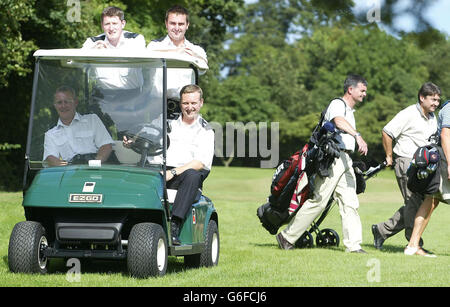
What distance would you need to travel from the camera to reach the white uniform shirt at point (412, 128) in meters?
10.2

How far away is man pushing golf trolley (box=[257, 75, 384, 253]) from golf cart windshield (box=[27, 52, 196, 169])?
108 inches

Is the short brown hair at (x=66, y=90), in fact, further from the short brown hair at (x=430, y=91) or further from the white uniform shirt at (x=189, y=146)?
the short brown hair at (x=430, y=91)

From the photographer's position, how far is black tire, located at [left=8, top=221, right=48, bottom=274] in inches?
277

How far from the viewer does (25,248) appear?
7.04m

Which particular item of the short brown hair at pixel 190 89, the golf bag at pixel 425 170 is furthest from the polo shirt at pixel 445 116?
the short brown hair at pixel 190 89

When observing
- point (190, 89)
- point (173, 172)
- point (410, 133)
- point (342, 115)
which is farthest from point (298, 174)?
point (173, 172)

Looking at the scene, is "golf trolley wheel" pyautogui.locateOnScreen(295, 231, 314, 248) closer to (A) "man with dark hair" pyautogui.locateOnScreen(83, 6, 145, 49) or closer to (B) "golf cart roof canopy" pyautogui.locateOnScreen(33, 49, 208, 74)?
(A) "man with dark hair" pyautogui.locateOnScreen(83, 6, 145, 49)

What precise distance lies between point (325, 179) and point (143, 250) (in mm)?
3632

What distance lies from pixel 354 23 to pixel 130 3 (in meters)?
22.0

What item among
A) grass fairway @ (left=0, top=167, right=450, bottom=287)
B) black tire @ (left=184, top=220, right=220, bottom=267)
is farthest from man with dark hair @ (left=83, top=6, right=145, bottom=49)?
grass fairway @ (left=0, top=167, right=450, bottom=287)

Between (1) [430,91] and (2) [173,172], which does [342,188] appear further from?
(2) [173,172]

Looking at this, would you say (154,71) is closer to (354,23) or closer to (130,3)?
(354,23)

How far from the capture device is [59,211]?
7223 millimetres
